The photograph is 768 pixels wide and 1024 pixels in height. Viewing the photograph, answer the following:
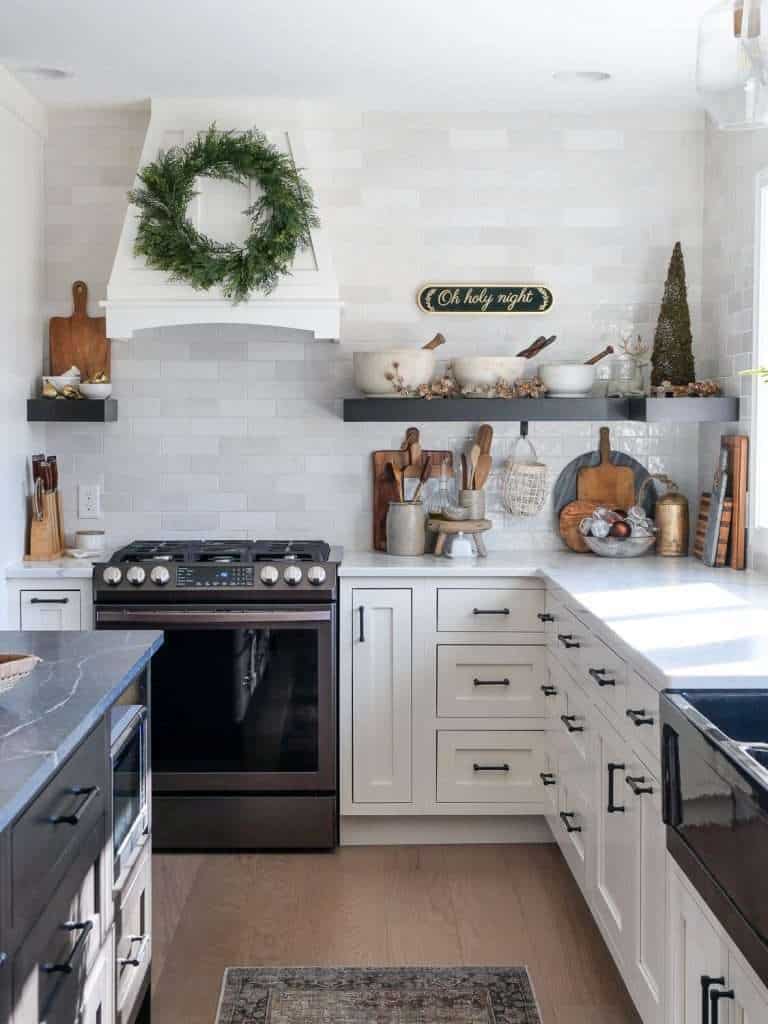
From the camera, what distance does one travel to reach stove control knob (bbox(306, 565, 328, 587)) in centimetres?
421

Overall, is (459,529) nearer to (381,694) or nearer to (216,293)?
(381,694)

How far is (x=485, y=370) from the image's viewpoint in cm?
456

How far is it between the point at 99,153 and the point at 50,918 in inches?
138

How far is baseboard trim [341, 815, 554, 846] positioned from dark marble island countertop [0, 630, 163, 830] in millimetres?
1812

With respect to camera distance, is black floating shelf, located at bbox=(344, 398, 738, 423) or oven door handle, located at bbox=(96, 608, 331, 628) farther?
black floating shelf, located at bbox=(344, 398, 738, 423)

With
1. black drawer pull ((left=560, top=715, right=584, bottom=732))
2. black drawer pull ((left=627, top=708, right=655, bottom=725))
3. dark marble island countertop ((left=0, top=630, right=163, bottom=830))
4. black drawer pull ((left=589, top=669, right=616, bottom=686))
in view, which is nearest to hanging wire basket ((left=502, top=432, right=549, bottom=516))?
black drawer pull ((left=560, top=715, right=584, bottom=732))

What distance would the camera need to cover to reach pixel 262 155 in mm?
4414

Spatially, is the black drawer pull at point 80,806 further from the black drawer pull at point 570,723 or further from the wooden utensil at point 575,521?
the wooden utensil at point 575,521

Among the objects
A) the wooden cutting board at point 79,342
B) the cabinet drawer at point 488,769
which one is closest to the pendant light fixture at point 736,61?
the cabinet drawer at point 488,769

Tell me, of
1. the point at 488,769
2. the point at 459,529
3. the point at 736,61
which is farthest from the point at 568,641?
the point at 736,61

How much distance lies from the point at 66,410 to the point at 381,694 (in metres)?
1.60

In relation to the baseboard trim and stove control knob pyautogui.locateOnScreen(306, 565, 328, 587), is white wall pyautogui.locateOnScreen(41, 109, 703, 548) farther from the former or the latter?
the baseboard trim

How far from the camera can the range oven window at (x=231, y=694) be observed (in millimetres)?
4223

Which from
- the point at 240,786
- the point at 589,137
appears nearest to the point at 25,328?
the point at 240,786
